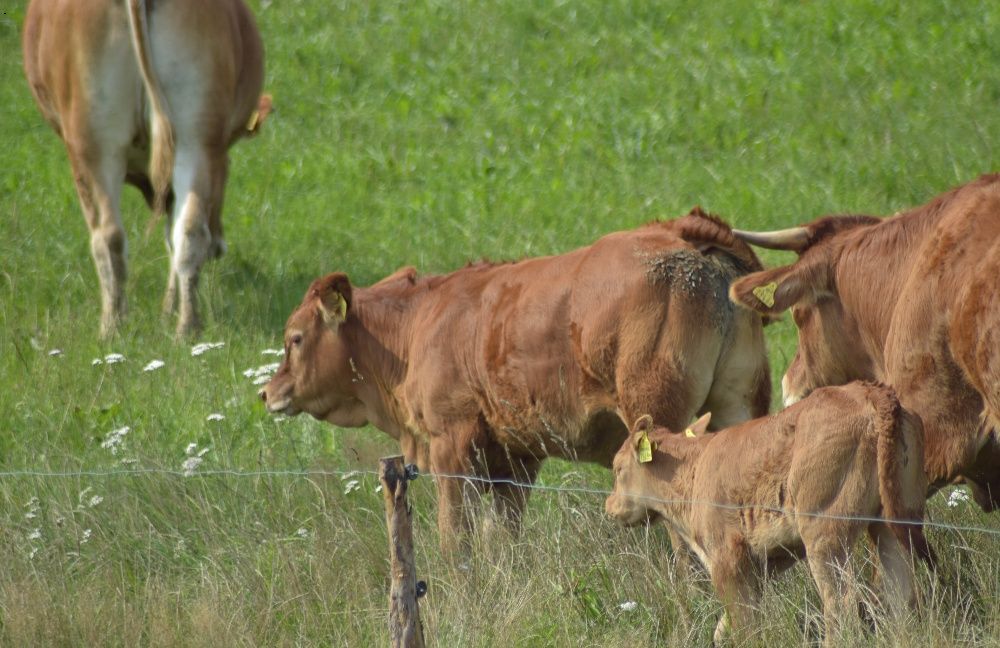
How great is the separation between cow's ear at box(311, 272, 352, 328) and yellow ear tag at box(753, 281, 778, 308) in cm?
244

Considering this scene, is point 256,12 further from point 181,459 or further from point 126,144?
point 181,459

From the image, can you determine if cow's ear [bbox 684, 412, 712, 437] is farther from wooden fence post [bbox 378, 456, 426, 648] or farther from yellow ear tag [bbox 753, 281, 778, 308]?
wooden fence post [bbox 378, 456, 426, 648]

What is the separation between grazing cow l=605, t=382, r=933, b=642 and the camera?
5953 millimetres

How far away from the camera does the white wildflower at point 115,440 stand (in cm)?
847

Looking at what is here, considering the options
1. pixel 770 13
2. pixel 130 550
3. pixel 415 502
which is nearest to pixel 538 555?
pixel 415 502

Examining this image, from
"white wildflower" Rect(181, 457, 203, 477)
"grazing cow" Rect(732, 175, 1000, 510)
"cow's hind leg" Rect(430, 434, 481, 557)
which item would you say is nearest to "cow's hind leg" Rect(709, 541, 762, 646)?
"grazing cow" Rect(732, 175, 1000, 510)

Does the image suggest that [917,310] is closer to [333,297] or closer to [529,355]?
[529,355]

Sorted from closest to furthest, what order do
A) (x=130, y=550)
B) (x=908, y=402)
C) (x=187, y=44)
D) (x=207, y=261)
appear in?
(x=908, y=402), (x=130, y=550), (x=187, y=44), (x=207, y=261)

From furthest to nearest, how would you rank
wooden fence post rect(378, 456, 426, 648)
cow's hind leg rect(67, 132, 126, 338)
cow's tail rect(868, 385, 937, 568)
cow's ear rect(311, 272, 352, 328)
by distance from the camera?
cow's hind leg rect(67, 132, 126, 338), cow's ear rect(311, 272, 352, 328), cow's tail rect(868, 385, 937, 568), wooden fence post rect(378, 456, 426, 648)

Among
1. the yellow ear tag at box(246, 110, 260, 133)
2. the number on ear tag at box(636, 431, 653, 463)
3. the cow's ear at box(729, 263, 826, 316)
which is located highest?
the cow's ear at box(729, 263, 826, 316)

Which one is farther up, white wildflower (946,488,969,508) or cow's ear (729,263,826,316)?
cow's ear (729,263,826,316)

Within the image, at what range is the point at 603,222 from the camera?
13.4 m

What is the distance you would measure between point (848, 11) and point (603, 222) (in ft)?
19.1

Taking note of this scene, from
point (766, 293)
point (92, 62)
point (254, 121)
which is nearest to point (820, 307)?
point (766, 293)
